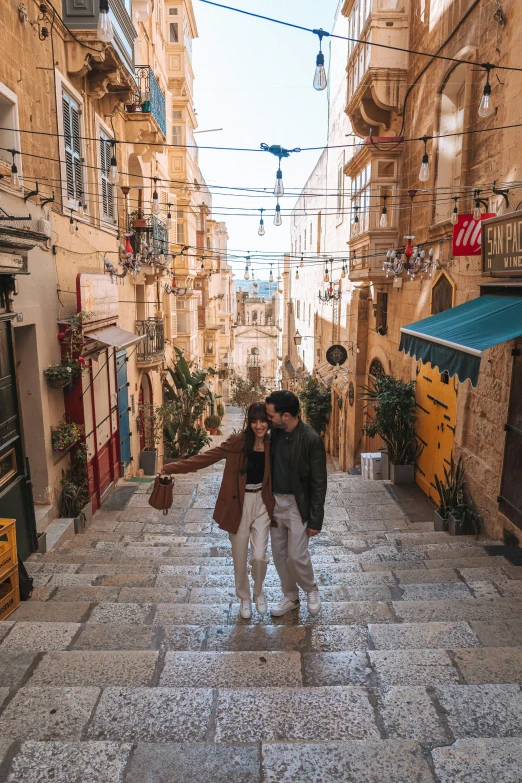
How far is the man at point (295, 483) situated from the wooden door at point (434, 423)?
510cm

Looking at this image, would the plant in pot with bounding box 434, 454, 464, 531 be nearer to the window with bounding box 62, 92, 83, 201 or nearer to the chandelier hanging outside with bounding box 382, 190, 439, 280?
the chandelier hanging outside with bounding box 382, 190, 439, 280

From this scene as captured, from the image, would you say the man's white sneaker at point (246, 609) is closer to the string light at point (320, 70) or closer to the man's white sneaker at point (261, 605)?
the man's white sneaker at point (261, 605)

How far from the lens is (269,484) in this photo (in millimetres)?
4105

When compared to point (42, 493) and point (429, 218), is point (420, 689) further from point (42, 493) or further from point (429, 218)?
point (429, 218)

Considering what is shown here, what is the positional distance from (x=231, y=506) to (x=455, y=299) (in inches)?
244

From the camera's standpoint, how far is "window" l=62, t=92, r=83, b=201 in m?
8.59

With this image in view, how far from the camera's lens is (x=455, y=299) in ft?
28.9

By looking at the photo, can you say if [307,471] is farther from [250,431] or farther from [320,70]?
[320,70]

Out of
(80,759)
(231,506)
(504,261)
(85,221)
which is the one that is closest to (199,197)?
(85,221)

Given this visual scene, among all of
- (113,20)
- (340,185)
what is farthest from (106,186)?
(340,185)

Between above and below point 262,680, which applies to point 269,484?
above

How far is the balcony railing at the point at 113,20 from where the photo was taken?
8.27m

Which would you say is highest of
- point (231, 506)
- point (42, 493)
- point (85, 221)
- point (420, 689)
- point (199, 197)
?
point (199, 197)

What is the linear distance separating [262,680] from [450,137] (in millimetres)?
9399
